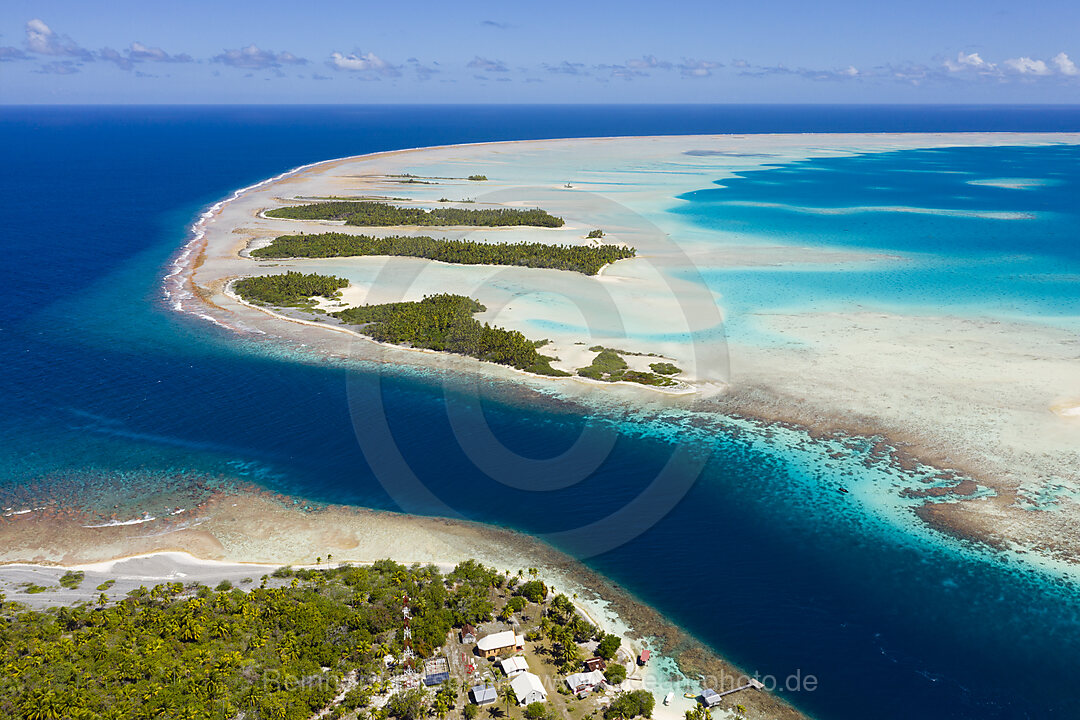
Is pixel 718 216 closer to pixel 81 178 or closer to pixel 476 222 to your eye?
pixel 476 222

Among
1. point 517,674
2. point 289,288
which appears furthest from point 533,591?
point 289,288

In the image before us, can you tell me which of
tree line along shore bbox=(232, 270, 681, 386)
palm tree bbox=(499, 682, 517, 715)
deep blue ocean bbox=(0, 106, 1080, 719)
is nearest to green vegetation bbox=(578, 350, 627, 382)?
tree line along shore bbox=(232, 270, 681, 386)

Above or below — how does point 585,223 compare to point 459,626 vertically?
above

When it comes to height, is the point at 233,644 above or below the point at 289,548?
above

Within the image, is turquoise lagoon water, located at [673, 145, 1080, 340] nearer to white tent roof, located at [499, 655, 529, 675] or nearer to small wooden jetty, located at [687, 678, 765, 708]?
small wooden jetty, located at [687, 678, 765, 708]

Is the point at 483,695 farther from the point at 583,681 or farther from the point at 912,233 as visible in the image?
the point at 912,233

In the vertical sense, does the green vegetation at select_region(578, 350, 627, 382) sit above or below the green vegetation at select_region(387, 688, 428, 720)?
above

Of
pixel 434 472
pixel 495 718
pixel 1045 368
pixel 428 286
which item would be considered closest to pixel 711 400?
pixel 434 472
